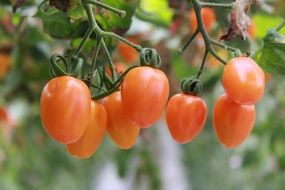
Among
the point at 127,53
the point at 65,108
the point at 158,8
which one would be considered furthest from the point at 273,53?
the point at 158,8

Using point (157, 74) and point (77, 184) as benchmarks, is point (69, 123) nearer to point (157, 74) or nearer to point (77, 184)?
point (157, 74)

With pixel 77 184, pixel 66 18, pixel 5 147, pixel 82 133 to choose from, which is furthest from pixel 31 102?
pixel 77 184

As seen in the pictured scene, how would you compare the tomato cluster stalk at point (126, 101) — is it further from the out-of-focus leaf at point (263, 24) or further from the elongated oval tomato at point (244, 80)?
the out-of-focus leaf at point (263, 24)

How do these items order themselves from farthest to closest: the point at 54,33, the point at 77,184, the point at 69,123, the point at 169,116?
the point at 77,184 < the point at 54,33 < the point at 169,116 < the point at 69,123

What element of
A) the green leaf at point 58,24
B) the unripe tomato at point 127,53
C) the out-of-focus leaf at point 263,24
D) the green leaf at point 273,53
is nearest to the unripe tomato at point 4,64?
the unripe tomato at point 127,53

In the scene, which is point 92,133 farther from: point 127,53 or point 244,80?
point 127,53
